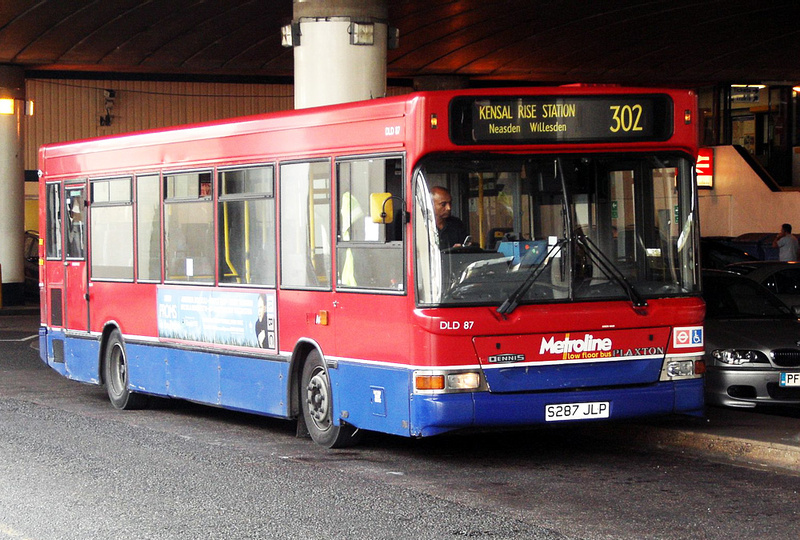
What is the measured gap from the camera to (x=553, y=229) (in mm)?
9227

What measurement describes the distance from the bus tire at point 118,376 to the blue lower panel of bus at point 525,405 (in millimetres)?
5357

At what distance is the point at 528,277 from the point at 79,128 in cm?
3459

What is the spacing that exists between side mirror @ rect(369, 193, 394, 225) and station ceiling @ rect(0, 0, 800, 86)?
14.0m

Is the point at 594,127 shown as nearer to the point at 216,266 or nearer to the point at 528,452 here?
the point at 528,452

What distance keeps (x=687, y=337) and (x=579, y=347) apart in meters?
0.90

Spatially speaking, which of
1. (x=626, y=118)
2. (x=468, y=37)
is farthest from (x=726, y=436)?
(x=468, y=37)

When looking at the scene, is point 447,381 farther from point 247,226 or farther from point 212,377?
point 212,377

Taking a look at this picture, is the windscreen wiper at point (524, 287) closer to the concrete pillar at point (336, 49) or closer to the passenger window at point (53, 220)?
the passenger window at point (53, 220)

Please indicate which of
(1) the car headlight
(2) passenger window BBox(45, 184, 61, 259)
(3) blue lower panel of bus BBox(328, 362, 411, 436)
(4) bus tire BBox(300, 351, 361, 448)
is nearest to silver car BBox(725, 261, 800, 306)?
(1) the car headlight

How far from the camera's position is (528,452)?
10.3 metres

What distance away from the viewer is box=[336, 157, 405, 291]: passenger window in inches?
364

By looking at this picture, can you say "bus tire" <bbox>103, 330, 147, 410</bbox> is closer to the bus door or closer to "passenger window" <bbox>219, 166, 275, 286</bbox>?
the bus door

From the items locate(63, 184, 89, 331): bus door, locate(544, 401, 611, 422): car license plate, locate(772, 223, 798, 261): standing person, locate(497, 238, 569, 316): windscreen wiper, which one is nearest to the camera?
locate(497, 238, 569, 316): windscreen wiper

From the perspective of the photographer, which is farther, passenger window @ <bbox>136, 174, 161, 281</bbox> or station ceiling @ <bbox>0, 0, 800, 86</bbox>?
station ceiling @ <bbox>0, 0, 800, 86</bbox>
